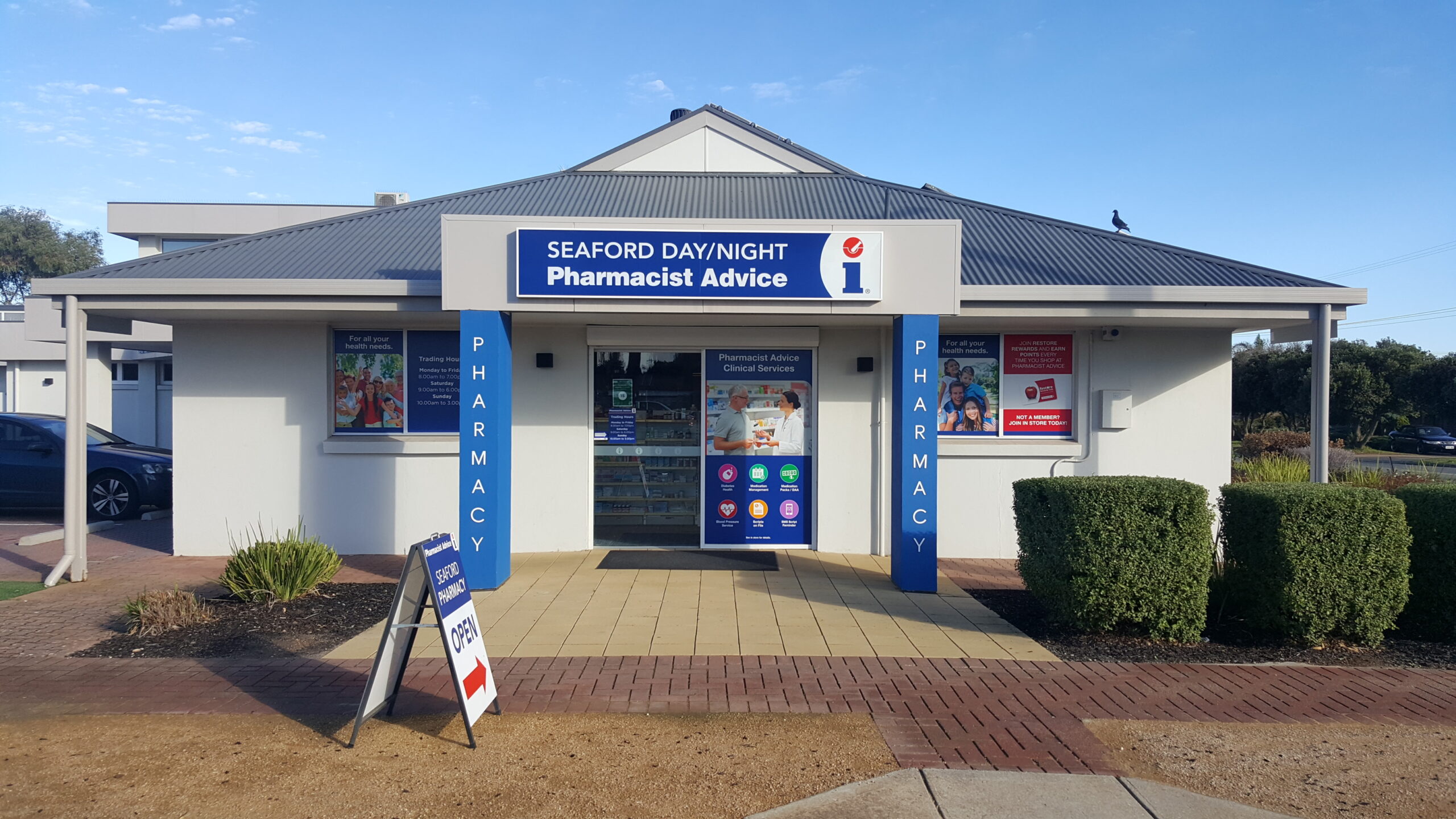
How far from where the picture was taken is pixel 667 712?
17.0 ft

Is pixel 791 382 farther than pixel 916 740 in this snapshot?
Yes

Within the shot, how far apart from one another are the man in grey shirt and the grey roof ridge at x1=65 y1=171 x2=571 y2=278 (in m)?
4.88

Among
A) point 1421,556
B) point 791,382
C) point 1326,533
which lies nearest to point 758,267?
point 791,382

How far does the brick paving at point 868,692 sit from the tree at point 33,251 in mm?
52315

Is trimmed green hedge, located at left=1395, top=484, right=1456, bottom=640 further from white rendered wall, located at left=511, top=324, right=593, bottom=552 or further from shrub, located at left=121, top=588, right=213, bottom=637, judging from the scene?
shrub, located at left=121, top=588, right=213, bottom=637

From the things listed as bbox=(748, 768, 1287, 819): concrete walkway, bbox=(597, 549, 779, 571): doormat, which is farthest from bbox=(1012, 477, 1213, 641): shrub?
bbox=(597, 549, 779, 571): doormat

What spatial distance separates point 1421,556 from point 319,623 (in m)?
8.73

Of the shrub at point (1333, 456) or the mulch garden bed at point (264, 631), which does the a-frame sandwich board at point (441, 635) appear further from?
the shrub at point (1333, 456)

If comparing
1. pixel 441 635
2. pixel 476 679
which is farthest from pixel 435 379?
pixel 476 679

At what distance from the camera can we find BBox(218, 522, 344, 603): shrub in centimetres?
748

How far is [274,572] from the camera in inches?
296

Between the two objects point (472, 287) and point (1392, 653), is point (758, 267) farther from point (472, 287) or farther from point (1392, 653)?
point (1392, 653)

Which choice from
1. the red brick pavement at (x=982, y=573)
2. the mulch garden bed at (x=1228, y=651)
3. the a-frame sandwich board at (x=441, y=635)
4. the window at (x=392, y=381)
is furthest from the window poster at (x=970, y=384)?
the a-frame sandwich board at (x=441, y=635)

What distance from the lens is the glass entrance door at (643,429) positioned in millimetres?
10508
